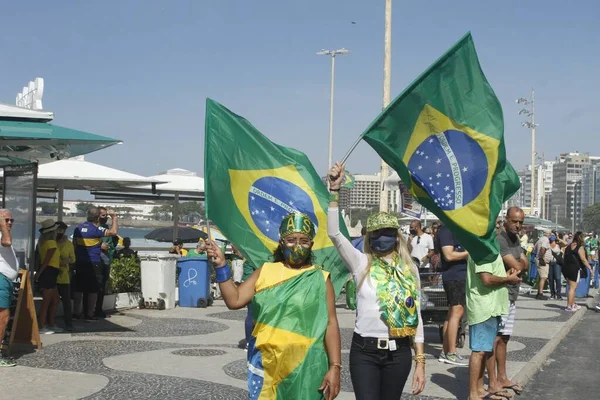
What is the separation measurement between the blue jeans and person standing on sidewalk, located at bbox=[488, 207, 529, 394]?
13136 mm

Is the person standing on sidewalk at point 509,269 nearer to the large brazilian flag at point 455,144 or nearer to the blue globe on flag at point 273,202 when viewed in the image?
the large brazilian flag at point 455,144

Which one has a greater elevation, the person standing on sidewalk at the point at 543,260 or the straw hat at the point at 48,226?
the straw hat at the point at 48,226

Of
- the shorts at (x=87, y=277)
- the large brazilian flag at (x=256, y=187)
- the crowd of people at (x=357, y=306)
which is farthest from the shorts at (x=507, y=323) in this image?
the shorts at (x=87, y=277)

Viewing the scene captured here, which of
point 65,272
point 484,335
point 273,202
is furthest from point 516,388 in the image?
point 65,272

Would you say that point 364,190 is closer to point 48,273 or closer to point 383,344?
point 48,273

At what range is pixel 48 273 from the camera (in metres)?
11.8

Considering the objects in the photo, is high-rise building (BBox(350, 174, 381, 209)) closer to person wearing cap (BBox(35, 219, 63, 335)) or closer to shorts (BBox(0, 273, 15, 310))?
person wearing cap (BBox(35, 219, 63, 335))

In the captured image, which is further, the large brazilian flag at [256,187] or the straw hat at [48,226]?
the straw hat at [48,226]

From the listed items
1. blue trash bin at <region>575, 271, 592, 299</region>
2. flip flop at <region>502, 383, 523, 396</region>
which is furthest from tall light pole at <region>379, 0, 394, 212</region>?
flip flop at <region>502, 383, 523, 396</region>

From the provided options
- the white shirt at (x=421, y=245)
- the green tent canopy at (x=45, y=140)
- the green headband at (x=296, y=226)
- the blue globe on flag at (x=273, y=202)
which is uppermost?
the green tent canopy at (x=45, y=140)

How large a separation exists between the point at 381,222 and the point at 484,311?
8.65 ft

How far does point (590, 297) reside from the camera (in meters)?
22.8

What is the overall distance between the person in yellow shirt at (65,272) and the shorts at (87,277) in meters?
0.84

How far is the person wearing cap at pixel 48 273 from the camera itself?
1170 centimetres
